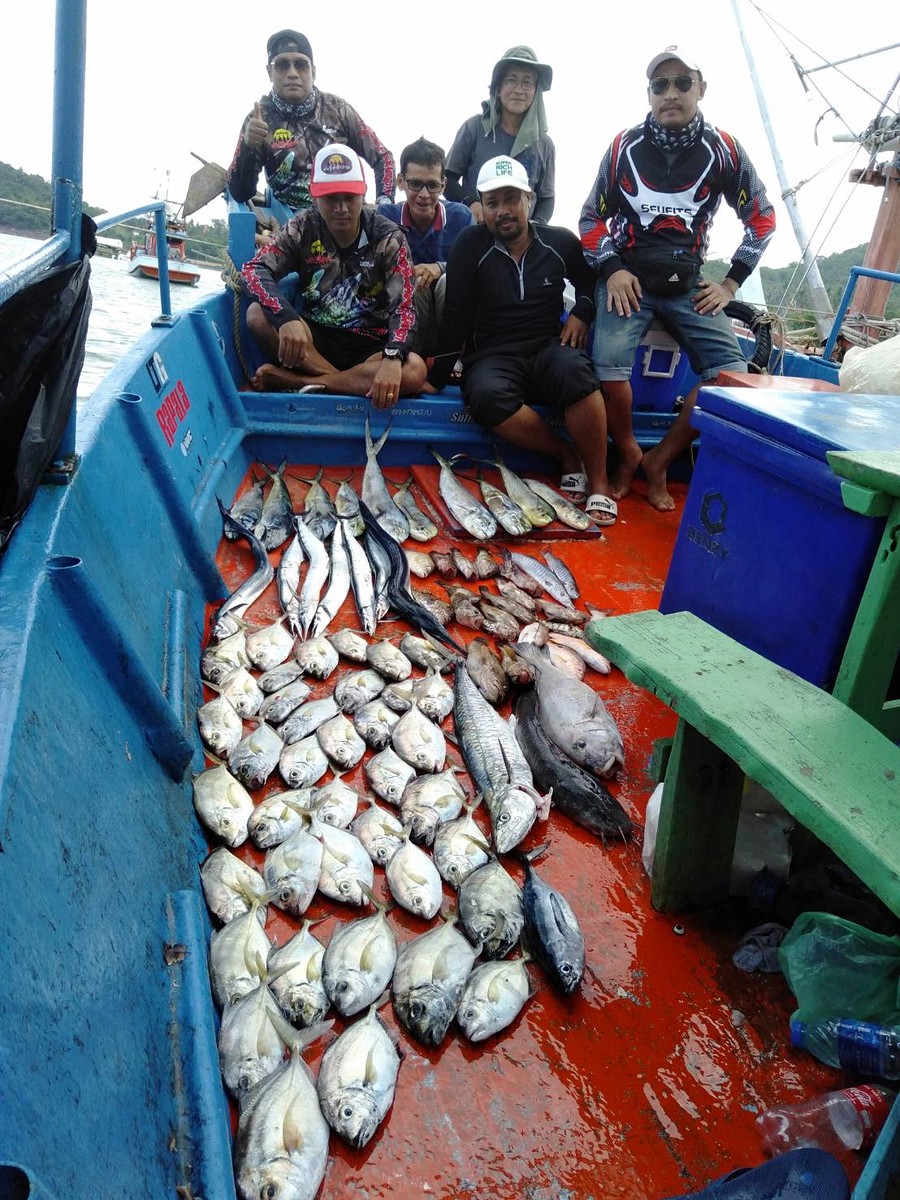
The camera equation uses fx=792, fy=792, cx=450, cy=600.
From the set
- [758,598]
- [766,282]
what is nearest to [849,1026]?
[758,598]

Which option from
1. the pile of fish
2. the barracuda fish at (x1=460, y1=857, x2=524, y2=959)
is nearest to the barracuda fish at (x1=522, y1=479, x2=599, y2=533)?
the pile of fish

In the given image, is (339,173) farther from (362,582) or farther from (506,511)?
(362,582)

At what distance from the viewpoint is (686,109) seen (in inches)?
183

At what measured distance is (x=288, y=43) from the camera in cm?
583

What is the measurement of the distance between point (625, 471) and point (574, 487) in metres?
0.39

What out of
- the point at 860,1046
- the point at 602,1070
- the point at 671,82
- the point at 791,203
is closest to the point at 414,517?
the point at 671,82

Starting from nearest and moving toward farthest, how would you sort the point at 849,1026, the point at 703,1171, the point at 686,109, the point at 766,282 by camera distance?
1. the point at 703,1171
2. the point at 849,1026
3. the point at 686,109
4. the point at 766,282

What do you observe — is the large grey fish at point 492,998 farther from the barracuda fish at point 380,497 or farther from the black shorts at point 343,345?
the black shorts at point 343,345

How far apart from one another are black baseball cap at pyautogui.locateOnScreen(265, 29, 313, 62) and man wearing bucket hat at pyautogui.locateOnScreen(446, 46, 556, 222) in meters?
1.43

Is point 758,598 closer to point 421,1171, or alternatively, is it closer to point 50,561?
point 421,1171

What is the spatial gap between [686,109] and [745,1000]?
472 centimetres

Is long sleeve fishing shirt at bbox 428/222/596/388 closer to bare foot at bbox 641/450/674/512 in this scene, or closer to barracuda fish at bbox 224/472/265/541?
bare foot at bbox 641/450/674/512

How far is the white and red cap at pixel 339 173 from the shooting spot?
4.72 meters

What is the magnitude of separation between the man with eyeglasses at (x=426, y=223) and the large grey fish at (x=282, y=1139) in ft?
15.7
